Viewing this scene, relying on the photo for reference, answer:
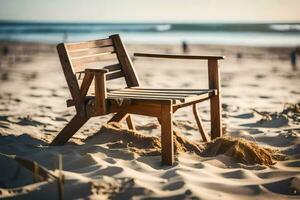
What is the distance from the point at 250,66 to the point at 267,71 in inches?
67.4

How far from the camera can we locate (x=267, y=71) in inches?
507

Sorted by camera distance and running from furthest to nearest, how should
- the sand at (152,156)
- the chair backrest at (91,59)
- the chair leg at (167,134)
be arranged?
1. the chair backrest at (91,59)
2. the chair leg at (167,134)
3. the sand at (152,156)

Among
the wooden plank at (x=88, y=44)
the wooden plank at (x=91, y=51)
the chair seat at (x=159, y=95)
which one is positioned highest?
the wooden plank at (x=88, y=44)

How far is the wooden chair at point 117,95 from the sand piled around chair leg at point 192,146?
29 centimetres

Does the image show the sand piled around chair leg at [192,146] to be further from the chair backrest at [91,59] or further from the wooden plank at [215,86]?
the chair backrest at [91,59]

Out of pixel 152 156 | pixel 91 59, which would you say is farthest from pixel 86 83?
pixel 152 156

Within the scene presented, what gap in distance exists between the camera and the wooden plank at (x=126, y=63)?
4880 mm

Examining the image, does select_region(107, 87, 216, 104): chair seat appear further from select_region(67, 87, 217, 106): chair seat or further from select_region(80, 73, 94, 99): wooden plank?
select_region(80, 73, 94, 99): wooden plank

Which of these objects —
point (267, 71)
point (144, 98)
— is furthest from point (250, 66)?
point (144, 98)

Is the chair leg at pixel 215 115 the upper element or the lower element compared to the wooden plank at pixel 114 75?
lower

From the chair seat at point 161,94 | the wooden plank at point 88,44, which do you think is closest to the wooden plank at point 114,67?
the wooden plank at point 88,44

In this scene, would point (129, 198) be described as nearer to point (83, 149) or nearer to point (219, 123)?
point (83, 149)

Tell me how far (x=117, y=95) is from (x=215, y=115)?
104 centimetres

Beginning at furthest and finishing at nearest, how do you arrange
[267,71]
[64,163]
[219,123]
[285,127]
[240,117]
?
1. [267,71]
2. [240,117]
3. [285,127]
4. [219,123]
5. [64,163]
